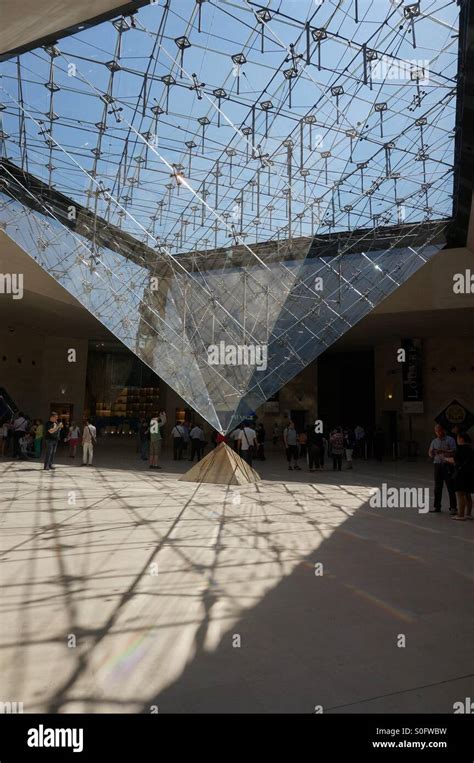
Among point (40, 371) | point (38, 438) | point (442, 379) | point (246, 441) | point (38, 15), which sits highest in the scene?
point (38, 15)

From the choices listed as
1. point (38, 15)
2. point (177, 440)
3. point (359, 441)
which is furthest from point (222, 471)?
point (359, 441)

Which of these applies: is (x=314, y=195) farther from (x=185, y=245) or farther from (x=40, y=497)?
(x=40, y=497)

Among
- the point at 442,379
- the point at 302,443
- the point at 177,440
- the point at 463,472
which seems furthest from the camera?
the point at 442,379

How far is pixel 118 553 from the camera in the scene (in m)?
4.11

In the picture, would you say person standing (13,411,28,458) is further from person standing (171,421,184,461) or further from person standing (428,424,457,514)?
person standing (428,424,457,514)

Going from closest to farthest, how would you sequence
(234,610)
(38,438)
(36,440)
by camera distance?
(234,610), (38,438), (36,440)

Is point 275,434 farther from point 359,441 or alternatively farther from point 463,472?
point 463,472

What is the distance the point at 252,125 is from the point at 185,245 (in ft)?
10.3

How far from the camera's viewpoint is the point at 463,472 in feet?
18.2

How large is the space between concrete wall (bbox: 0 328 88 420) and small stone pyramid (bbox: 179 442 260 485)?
1103cm

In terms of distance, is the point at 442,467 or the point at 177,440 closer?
Result: the point at 442,467

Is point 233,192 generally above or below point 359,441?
above

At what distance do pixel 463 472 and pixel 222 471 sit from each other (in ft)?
13.7

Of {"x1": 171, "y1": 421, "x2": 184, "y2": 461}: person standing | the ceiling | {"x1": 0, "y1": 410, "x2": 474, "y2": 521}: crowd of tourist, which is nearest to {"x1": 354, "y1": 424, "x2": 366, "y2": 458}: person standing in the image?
{"x1": 0, "y1": 410, "x2": 474, "y2": 521}: crowd of tourist
